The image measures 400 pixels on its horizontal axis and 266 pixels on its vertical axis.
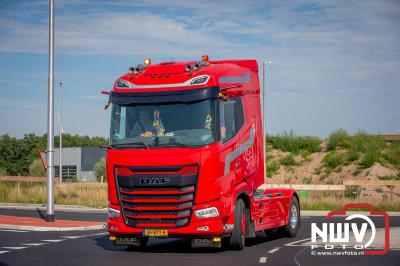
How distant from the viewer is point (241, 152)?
1741 cm

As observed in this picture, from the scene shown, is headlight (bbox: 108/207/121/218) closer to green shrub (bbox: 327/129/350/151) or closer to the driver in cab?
the driver in cab

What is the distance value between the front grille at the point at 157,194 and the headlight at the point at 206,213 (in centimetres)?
18

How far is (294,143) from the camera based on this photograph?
6631 cm

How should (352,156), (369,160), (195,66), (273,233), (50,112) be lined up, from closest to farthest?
(195,66) → (273,233) → (50,112) → (369,160) → (352,156)

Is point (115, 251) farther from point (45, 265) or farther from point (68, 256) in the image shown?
point (45, 265)

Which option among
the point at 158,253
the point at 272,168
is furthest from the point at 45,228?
the point at 272,168

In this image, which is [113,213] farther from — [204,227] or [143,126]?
[204,227]

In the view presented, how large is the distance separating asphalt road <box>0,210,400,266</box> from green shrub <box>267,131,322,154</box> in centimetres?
4379

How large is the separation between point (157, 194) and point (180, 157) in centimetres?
92

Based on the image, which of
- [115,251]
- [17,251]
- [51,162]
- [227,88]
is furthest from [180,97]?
[51,162]

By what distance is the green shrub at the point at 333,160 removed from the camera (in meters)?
60.2

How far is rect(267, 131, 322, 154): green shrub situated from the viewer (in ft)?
214

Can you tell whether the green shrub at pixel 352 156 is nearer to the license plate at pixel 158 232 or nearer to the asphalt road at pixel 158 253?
the asphalt road at pixel 158 253

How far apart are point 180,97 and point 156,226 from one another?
276cm
